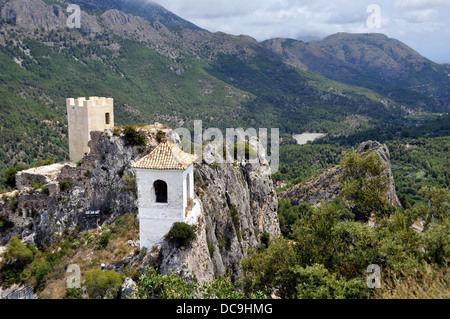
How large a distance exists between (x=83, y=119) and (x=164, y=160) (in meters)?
16.6

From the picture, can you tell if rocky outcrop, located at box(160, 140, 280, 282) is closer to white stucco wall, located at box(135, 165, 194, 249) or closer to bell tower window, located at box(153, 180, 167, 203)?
white stucco wall, located at box(135, 165, 194, 249)

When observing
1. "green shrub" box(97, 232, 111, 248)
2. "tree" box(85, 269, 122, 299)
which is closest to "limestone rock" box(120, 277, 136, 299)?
"tree" box(85, 269, 122, 299)

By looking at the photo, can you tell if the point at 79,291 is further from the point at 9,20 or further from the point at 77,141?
the point at 9,20

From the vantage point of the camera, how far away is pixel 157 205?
18.1 metres

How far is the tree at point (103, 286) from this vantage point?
51.2 feet

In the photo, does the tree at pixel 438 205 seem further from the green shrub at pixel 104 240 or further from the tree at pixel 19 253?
the tree at pixel 19 253

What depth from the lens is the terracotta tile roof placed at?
17.6 metres

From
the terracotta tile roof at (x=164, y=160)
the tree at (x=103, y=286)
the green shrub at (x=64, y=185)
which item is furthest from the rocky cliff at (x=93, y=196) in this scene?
the tree at (x=103, y=286)

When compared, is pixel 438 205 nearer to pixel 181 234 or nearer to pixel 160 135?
pixel 181 234

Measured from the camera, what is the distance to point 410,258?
14055 millimetres

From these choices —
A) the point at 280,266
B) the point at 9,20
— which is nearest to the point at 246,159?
the point at 280,266

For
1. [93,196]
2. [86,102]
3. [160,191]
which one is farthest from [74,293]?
[86,102]

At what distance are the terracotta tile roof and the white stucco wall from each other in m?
0.33

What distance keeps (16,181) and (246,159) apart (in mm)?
24444
